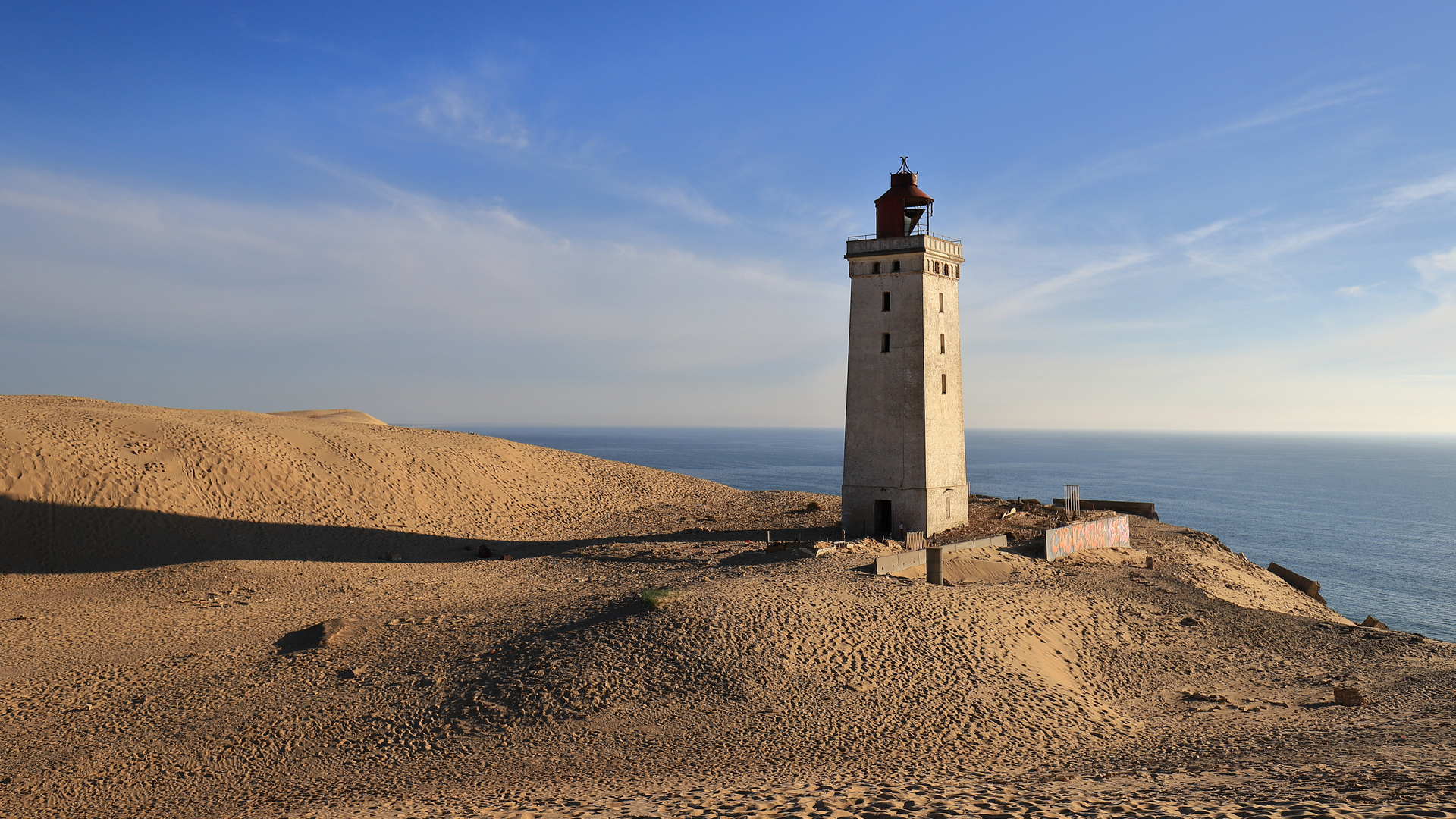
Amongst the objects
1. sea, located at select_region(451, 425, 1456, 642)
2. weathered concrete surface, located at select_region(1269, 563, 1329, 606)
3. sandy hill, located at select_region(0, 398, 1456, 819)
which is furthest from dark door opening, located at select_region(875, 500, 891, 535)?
sea, located at select_region(451, 425, 1456, 642)

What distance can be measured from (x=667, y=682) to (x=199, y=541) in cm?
2054

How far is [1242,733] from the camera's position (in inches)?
571

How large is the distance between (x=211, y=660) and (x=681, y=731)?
10897mm

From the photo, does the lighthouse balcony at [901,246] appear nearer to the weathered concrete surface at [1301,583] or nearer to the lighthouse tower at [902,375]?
the lighthouse tower at [902,375]

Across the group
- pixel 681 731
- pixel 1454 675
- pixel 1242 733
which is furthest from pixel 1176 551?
pixel 681 731

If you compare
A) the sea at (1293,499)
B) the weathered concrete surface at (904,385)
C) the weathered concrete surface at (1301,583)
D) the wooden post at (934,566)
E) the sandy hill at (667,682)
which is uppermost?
the weathered concrete surface at (904,385)

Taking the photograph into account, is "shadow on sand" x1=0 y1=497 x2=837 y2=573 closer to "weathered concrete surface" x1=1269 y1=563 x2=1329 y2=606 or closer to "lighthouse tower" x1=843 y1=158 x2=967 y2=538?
"lighthouse tower" x1=843 y1=158 x2=967 y2=538

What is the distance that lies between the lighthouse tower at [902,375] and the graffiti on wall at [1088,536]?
4.04 metres

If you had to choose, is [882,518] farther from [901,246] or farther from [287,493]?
[287,493]

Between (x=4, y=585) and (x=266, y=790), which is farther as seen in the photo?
(x=4, y=585)

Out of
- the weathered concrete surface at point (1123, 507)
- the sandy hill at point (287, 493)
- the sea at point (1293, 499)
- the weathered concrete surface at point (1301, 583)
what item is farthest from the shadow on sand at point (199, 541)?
the sea at point (1293, 499)

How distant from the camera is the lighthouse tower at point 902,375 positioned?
28984mm

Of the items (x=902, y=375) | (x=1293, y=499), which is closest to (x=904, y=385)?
(x=902, y=375)

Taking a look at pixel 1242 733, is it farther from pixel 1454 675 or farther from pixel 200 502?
pixel 200 502
